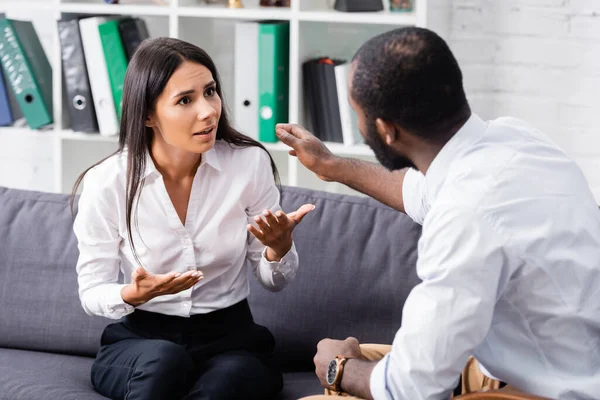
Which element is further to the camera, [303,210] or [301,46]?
[301,46]

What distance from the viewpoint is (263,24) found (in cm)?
277

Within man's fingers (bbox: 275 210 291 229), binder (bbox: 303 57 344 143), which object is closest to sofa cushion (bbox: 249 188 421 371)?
man's fingers (bbox: 275 210 291 229)

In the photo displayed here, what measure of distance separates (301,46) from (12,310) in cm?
116

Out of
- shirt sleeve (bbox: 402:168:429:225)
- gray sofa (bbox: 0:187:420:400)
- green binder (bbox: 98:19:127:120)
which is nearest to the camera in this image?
shirt sleeve (bbox: 402:168:429:225)

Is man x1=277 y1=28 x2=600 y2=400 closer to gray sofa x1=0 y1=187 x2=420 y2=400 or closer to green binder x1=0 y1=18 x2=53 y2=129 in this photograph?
gray sofa x1=0 y1=187 x2=420 y2=400

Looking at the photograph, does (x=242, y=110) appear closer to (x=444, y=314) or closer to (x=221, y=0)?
(x=221, y=0)

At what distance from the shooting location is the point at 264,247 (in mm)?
2004

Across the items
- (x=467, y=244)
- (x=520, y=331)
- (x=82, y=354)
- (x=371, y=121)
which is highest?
(x=371, y=121)

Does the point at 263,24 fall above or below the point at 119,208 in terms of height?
above

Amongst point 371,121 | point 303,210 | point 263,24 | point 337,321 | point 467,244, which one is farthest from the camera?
point 263,24

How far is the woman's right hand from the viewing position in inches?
67.1

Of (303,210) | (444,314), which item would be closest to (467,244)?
(444,314)

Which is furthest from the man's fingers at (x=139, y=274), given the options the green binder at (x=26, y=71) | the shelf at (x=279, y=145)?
the green binder at (x=26, y=71)

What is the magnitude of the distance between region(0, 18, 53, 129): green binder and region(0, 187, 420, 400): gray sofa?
29.3 inches
